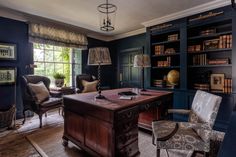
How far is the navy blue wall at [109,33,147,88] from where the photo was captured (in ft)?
16.3

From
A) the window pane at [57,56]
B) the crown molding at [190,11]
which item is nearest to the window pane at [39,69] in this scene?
the window pane at [57,56]

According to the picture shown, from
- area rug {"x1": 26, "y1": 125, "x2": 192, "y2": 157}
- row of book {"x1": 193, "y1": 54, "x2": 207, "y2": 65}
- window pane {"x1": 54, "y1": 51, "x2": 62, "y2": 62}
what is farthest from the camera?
window pane {"x1": 54, "y1": 51, "x2": 62, "y2": 62}

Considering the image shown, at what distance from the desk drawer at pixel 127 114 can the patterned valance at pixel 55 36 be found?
3.25 m

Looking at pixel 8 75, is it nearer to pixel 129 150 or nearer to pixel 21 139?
pixel 21 139

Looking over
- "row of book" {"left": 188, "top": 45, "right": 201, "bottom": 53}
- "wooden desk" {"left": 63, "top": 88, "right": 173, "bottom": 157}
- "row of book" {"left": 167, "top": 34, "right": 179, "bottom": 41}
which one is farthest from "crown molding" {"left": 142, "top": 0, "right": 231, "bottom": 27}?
"wooden desk" {"left": 63, "top": 88, "right": 173, "bottom": 157}

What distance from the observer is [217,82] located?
133 inches

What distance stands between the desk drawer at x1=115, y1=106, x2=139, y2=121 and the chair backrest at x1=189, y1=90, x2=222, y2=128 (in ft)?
2.58

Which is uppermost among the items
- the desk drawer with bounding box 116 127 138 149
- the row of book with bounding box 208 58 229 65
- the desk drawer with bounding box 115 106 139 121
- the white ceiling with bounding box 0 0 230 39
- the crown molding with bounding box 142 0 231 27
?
the white ceiling with bounding box 0 0 230 39

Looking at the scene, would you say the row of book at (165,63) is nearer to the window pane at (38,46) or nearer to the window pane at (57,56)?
the window pane at (57,56)

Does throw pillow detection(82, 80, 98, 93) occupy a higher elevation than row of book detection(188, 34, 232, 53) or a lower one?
lower

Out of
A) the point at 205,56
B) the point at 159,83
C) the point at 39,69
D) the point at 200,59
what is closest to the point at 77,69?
the point at 39,69

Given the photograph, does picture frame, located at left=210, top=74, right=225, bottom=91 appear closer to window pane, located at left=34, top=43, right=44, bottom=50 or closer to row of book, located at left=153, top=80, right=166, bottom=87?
row of book, located at left=153, top=80, right=166, bottom=87

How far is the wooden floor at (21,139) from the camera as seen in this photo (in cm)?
221

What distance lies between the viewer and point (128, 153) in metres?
1.93
